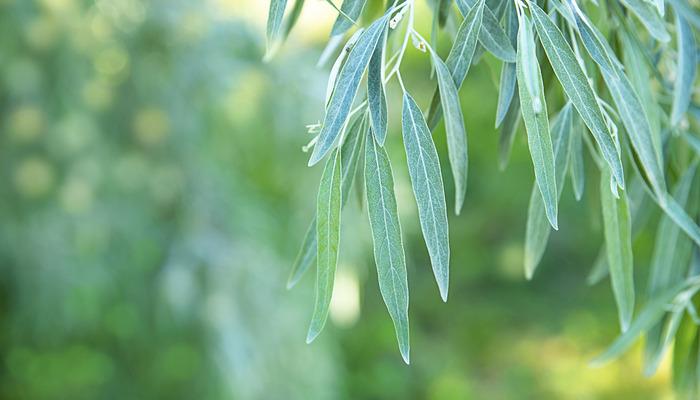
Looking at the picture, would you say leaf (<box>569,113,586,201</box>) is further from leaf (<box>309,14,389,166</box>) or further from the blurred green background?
the blurred green background

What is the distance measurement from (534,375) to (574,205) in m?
0.81

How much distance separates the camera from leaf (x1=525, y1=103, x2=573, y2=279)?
0.58 m

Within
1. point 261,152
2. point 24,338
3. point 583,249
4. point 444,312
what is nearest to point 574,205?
point 583,249

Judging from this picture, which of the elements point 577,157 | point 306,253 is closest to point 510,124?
point 577,157

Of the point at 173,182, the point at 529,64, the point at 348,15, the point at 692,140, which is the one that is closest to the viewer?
the point at 529,64

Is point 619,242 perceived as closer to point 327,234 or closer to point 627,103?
point 627,103

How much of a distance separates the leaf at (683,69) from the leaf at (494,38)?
154mm

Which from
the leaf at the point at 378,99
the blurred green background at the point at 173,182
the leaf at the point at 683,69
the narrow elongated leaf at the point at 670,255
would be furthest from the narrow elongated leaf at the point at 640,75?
the blurred green background at the point at 173,182

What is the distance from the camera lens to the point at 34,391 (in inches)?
107

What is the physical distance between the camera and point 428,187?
0.47 metres

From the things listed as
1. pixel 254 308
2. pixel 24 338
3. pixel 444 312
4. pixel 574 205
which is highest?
pixel 254 308

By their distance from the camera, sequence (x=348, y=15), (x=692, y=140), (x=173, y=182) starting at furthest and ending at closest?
(x=173, y=182) < (x=692, y=140) < (x=348, y=15)

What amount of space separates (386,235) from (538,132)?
10 centimetres

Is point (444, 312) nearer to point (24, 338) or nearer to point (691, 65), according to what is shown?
point (24, 338)
